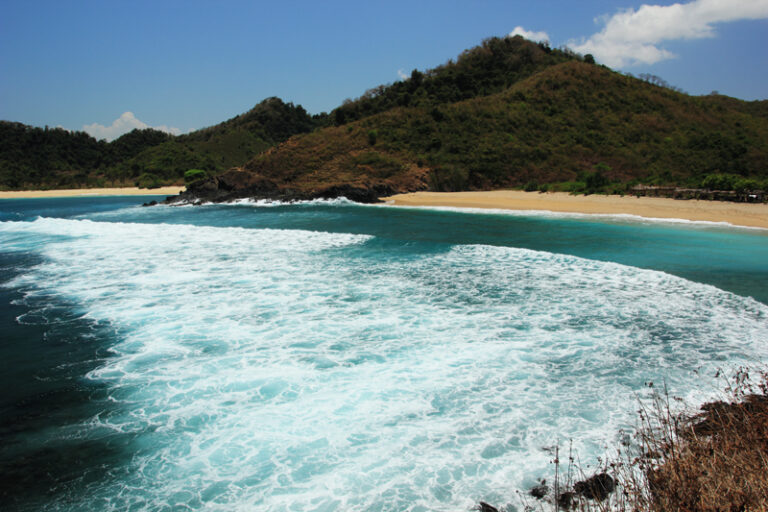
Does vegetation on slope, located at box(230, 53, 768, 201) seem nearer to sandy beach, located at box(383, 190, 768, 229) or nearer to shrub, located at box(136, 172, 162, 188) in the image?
sandy beach, located at box(383, 190, 768, 229)

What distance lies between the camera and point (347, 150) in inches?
1820

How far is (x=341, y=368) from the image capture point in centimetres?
585

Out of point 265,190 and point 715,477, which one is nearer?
point 715,477

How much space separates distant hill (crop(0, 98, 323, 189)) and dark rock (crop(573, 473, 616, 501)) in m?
78.1

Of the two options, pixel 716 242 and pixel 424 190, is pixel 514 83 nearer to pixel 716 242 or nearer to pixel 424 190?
pixel 424 190

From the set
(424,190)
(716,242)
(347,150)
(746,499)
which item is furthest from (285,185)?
(746,499)

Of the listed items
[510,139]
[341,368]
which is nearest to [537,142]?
[510,139]

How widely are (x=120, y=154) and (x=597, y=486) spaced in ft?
359

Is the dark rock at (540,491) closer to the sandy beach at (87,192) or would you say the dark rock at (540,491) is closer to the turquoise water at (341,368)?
the turquoise water at (341,368)

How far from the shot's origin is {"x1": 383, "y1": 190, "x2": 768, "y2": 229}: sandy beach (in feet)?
65.0

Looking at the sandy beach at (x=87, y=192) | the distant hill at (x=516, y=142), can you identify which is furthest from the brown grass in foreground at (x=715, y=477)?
the sandy beach at (x=87, y=192)

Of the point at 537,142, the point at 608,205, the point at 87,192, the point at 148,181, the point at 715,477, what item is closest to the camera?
the point at 715,477

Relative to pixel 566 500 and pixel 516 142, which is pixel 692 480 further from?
pixel 516 142

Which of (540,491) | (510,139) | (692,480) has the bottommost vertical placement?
(540,491)
